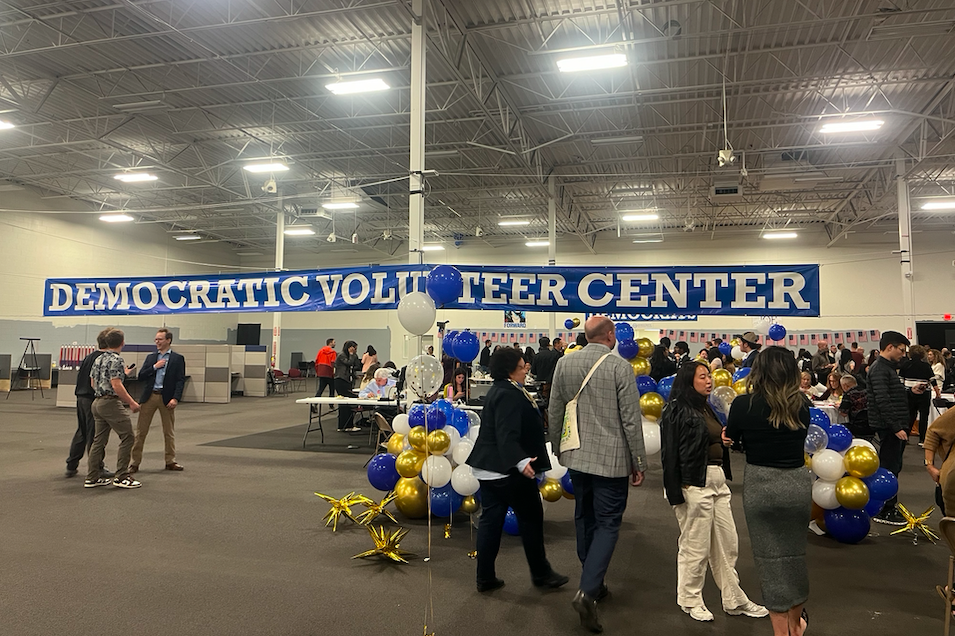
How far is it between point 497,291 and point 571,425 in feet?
8.42

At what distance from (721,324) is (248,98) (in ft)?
50.1

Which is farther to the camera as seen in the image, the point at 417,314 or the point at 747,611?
the point at 417,314

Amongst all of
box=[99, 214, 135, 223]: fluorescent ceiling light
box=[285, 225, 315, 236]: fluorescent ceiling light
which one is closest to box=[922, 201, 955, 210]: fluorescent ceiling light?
box=[285, 225, 315, 236]: fluorescent ceiling light

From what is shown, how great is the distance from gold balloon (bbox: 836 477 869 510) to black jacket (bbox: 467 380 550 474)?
2349mm

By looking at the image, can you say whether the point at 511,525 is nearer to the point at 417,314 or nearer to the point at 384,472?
the point at 384,472

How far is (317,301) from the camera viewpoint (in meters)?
5.85

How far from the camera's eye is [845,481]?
3.93 m

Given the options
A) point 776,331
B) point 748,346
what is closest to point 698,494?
point 748,346

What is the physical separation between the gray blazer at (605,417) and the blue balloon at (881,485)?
2.37 meters

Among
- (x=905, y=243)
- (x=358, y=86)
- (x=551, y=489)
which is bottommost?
(x=551, y=489)

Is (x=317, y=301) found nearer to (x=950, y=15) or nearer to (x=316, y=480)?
(x=316, y=480)

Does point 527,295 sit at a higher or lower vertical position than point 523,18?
lower

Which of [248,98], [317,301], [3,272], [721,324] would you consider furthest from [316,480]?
[721,324]

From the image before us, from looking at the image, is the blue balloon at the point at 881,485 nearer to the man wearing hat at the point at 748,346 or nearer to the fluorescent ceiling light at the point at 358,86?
the man wearing hat at the point at 748,346
